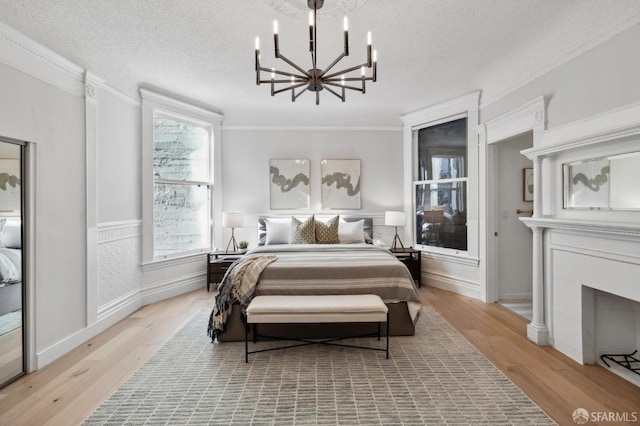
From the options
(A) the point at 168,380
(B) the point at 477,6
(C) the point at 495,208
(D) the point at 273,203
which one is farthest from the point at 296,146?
(A) the point at 168,380

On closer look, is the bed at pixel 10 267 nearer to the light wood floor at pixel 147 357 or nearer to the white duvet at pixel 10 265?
the white duvet at pixel 10 265

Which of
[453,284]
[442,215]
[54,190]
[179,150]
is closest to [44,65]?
[54,190]

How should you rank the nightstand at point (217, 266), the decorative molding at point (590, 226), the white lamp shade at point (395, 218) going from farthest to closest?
the white lamp shade at point (395, 218), the nightstand at point (217, 266), the decorative molding at point (590, 226)

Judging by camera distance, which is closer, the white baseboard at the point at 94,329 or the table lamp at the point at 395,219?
the white baseboard at the point at 94,329

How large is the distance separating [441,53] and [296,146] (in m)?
2.87

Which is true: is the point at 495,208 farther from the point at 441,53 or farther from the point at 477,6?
the point at 477,6

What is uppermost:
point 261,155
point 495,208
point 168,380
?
point 261,155

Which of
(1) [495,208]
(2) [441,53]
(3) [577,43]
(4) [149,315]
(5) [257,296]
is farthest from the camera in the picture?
(1) [495,208]

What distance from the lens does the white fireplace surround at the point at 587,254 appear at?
232 cm

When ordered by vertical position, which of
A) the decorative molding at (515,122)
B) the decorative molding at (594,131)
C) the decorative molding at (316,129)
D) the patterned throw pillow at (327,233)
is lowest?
the patterned throw pillow at (327,233)

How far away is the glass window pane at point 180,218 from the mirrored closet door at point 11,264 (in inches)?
78.7

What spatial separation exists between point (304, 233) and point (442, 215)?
83.6 inches

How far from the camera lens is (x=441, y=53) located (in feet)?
11.0

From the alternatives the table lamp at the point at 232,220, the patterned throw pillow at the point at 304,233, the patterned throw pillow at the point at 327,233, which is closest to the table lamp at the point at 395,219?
the patterned throw pillow at the point at 327,233
